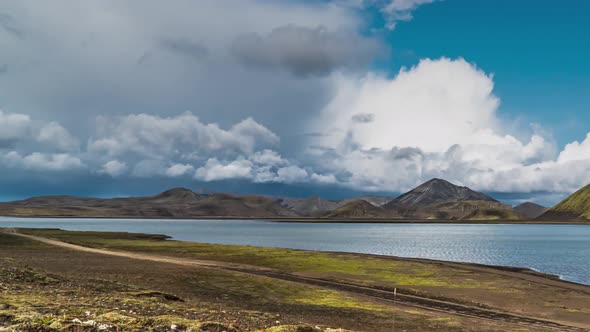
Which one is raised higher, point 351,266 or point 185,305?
point 185,305

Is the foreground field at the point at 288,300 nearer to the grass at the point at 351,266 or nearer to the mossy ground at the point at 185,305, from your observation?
the mossy ground at the point at 185,305

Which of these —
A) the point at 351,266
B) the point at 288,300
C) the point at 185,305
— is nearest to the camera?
the point at 185,305

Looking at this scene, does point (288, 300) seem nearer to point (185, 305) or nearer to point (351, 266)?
point (185, 305)

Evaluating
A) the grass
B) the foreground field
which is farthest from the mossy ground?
the grass

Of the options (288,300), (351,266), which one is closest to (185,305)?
(288,300)

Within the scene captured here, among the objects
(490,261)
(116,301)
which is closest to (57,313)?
(116,301)

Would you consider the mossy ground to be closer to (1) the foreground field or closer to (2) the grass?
(1) the foreground field

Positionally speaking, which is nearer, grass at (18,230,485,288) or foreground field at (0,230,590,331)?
foreground field at (0,230,590,331)

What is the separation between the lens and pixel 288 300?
3812 centimetres

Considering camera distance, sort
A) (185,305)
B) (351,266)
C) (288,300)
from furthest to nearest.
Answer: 1. (351,266)
2. (288,300)
3. (185,305)

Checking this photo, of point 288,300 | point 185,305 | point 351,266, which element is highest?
point 185,305

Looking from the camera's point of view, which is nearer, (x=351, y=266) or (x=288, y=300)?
(x=288, y=300)

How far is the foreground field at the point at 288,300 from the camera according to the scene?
20.5 meters

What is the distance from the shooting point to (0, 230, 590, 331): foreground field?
20.5 m
